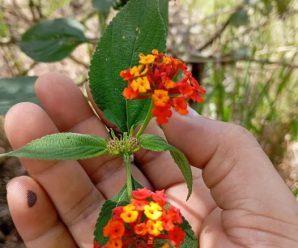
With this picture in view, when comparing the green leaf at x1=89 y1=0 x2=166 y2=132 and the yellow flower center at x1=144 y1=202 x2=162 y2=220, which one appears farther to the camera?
the green leaf at x1=89 y1=0 x2=166 y2=132

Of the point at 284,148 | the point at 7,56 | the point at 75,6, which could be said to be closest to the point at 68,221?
the point at 284,148

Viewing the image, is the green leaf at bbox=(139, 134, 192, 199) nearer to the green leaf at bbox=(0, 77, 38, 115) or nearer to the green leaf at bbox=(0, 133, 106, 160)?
the green leaf at bbox=(0, 133, 106, 160)

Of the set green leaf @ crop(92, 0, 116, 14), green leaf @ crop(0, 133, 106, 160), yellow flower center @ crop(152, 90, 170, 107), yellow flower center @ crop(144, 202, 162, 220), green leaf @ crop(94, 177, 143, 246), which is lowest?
green leaf @ crop(94, 177, 143, 246)

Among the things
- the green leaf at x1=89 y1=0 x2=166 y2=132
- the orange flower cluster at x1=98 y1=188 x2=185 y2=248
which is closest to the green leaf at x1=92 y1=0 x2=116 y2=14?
the green leaf at x1=89 y1=0 x2=166 y2=132

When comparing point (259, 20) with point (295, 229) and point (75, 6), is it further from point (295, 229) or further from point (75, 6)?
point (295, 229)

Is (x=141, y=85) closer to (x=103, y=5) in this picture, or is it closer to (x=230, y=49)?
(x=103, y=5)
